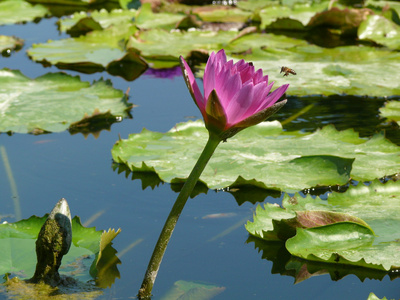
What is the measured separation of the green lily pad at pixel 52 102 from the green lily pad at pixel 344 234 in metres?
1.11

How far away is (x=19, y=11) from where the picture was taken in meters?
5.13

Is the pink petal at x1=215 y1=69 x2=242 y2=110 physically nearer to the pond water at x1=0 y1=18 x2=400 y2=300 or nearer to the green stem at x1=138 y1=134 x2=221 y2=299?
the green stem at x1=138 y1=134 x2=221 y2=299

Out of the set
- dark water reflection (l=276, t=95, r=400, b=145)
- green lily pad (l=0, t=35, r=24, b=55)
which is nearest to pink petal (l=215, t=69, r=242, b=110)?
dark water reflection (l=276, t=95, r=400, b=145)

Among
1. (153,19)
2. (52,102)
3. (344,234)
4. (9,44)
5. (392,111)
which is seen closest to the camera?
(344,234)

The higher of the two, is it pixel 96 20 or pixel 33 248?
pixel 33 248

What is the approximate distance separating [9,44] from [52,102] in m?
1.45

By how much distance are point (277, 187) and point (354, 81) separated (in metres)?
1.36

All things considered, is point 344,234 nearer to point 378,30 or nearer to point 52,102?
point 52,102

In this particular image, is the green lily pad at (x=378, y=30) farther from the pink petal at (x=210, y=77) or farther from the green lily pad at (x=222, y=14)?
the pink petal at (x=210, y=77)

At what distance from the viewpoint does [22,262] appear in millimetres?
1415

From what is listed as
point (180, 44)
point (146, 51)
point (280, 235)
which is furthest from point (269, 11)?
Answer: point (280, 235)

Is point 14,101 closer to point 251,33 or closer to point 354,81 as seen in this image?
point 354,81

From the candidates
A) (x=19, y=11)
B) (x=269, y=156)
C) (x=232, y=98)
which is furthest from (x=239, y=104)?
(x=19, y=11)

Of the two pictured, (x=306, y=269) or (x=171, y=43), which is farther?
(x=171, y=43)
